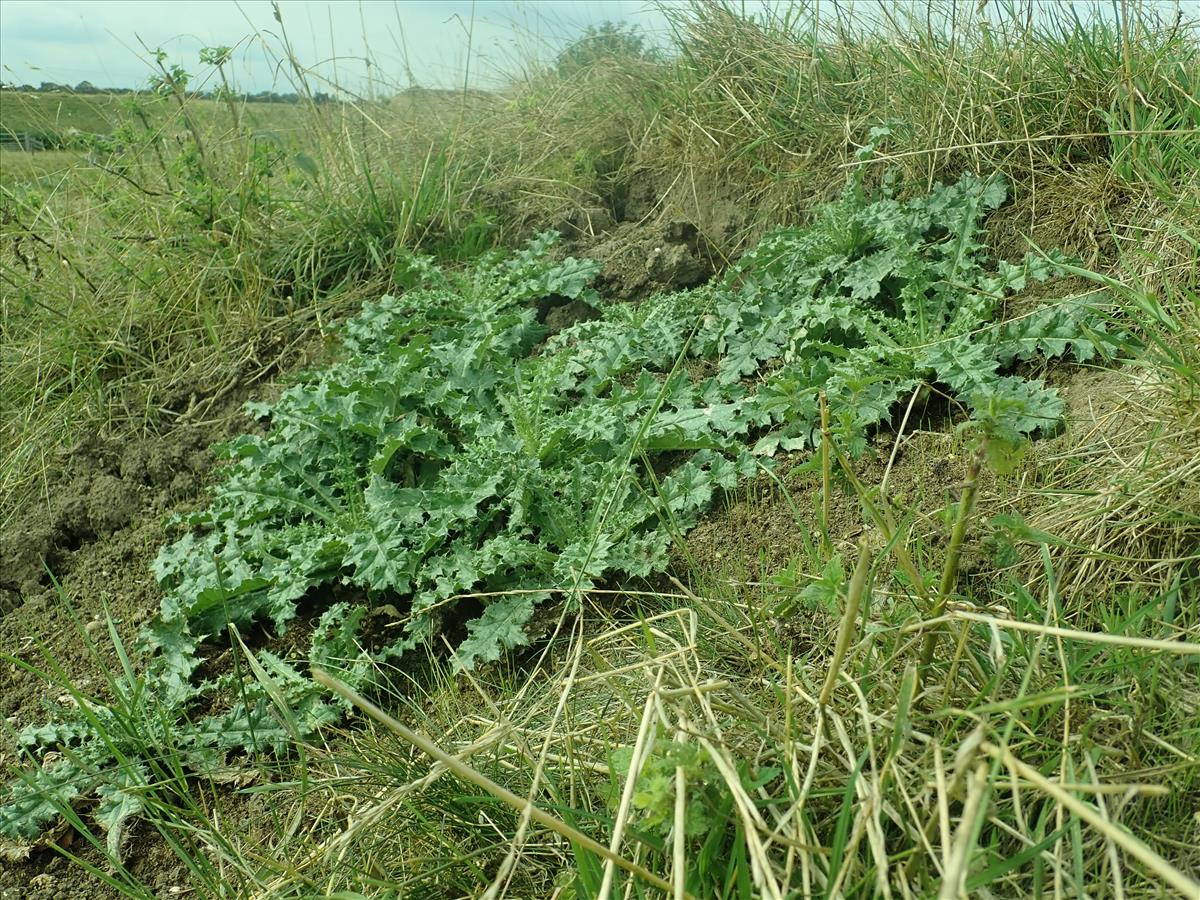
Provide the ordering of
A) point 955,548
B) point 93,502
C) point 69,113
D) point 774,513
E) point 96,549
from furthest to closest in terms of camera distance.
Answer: point 69,113 < point 93,502 < point 96,549 < point 774,513 < point 955,548

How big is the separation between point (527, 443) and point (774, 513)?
82 cm

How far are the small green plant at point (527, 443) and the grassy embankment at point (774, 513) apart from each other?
7.4 inches

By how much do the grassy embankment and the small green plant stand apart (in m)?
0.19

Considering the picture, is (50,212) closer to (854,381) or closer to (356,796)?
(356,796)

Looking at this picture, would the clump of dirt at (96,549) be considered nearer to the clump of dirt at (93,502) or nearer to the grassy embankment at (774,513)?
the clump of dirt at (93,502)

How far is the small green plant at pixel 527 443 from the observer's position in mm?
2740

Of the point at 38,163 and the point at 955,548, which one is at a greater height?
the point at 38,163

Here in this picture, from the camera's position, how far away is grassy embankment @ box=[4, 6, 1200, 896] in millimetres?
1552

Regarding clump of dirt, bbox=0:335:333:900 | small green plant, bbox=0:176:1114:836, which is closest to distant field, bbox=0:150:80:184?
clump of dirt, bbox=0:335:333:900

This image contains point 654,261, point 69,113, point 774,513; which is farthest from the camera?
point 69,113

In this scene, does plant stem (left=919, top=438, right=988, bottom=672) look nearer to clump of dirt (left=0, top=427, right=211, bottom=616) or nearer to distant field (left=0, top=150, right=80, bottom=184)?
clump of dirt (left=0, top=427, right=211, bottom=616)

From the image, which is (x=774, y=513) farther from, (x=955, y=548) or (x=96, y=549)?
(x=96, y=549)

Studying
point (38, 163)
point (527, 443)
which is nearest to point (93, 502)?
point (527, 443)

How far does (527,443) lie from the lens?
3.16 meters
